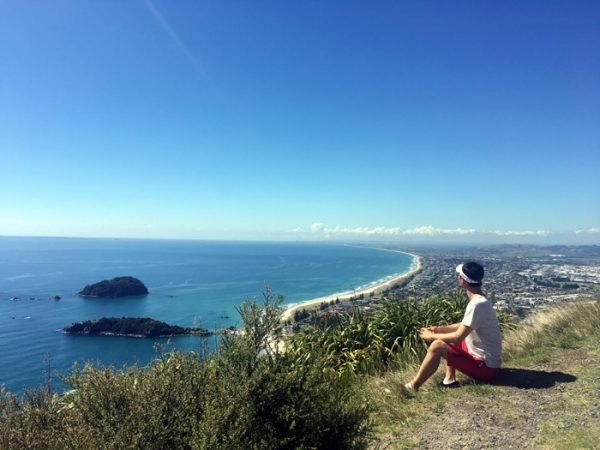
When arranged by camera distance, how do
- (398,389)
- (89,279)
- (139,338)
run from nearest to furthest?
1. (398,389)
2. (139,338)
3. (89,279)

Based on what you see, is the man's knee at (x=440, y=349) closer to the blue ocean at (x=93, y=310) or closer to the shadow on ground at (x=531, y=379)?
the shadow on ground at (x=531, y=379)

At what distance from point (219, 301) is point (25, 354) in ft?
74.2

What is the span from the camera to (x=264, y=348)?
3.46m

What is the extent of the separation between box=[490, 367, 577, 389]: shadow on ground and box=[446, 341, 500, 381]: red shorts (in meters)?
0.14

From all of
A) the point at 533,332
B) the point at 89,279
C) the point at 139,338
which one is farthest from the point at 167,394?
the point at 89,279

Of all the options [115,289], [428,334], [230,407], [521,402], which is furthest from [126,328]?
[230,407]

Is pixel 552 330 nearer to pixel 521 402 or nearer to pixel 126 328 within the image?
pixel 521 402

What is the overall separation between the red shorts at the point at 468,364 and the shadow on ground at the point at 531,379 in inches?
5.6

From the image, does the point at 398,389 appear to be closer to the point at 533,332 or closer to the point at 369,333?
the point at 369,333

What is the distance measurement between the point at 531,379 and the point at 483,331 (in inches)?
33.6

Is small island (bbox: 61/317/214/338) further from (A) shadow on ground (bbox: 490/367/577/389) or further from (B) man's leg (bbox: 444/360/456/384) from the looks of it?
(A) shadow on ground (bbox: 490/367/577/389)

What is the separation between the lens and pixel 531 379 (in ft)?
14.7

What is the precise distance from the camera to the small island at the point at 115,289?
4834 centimetres

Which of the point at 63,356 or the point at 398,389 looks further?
the point at 63,356
